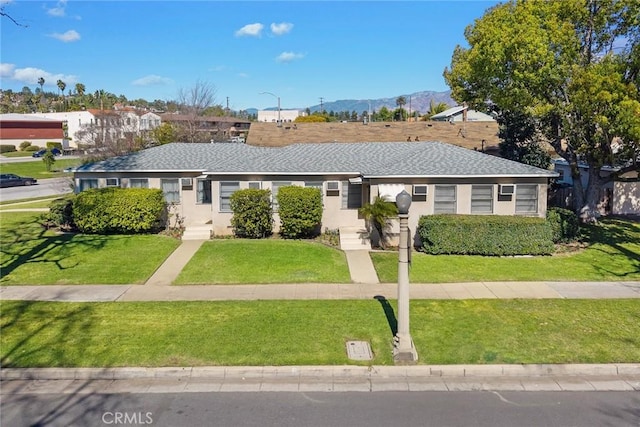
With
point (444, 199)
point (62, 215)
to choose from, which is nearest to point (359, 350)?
point (444, 199)

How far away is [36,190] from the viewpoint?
120 feet

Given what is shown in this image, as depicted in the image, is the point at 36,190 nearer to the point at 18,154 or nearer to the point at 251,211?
the point at 251,211

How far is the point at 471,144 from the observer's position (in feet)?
101

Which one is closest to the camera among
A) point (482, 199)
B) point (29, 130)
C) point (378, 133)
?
point (482, 199)

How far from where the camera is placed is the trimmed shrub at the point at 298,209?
718 inches

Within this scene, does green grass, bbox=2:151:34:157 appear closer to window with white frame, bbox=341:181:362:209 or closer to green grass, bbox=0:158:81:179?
green grass, bbox=0:158:81:179

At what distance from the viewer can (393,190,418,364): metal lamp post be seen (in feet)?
30.0

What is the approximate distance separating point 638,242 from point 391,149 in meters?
10.2

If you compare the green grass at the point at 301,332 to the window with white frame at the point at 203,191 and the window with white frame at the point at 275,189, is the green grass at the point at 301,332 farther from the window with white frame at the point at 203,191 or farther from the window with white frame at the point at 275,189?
the window with white frame at the point at 203,191

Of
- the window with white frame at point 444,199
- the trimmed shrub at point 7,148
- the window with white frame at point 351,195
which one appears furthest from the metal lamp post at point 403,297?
the trimmed shrub at point 7,148

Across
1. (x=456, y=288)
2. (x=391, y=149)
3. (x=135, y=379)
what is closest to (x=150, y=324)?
(x=135, y=379)

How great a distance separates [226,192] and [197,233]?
1.96 meters

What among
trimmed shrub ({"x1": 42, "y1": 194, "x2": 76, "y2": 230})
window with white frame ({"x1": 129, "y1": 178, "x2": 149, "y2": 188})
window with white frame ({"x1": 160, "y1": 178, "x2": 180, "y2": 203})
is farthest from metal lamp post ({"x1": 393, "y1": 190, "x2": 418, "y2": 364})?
trimmed shrub ({"x1": 42, "y1": 194, "x2": 76, "y2": 230})

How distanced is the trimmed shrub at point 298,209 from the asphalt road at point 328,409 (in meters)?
10.4
